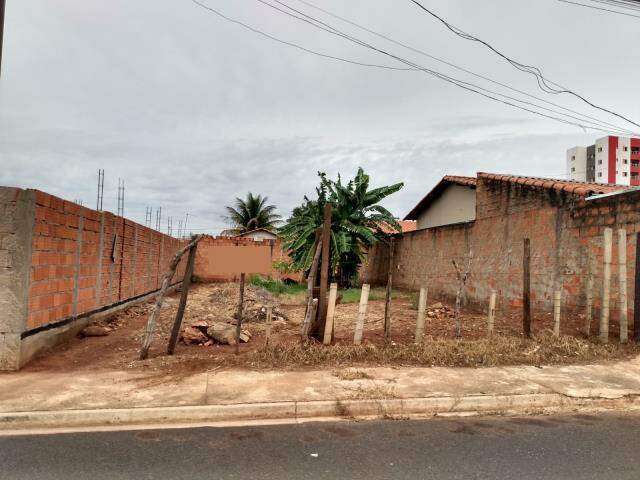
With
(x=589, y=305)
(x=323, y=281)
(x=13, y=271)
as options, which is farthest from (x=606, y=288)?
(x=13, y=271)

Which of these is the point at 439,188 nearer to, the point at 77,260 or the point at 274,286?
the point at 274,286

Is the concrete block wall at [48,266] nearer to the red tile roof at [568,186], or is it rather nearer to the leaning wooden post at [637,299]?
the leaning wooden post at [637,299]

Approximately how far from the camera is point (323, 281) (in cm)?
706

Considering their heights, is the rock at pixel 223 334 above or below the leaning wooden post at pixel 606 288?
below

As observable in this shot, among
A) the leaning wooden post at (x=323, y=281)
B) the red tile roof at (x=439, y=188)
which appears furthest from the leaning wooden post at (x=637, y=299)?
the red tile roof at (x=439, y=188)

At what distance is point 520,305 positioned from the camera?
10414mm

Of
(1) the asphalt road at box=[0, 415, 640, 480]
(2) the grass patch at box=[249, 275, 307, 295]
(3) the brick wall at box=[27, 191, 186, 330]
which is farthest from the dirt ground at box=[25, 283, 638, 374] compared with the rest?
(2) the grass patch at box=[249, 275, 307, 295]

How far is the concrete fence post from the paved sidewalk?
388 mm

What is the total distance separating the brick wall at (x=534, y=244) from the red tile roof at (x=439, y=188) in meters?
2.01

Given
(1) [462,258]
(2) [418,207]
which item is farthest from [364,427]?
(2) [418,207]

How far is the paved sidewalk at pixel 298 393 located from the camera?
15.2ft

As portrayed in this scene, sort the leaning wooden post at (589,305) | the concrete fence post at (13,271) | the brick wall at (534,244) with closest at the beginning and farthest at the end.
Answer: the concrete fence post at (13,271), the leaning wooden post at (589,305), the brick wall at (534,244)

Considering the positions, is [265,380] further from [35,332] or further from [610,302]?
[610,302]

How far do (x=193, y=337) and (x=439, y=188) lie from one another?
1331 centimetres
